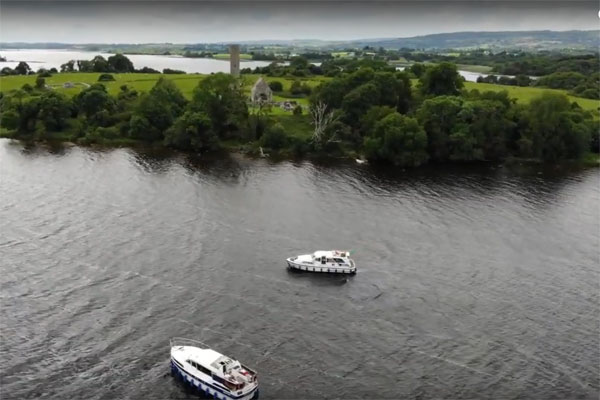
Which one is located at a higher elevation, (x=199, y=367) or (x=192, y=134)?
(x=192, y=134)

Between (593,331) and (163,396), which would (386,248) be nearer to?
(593,331)

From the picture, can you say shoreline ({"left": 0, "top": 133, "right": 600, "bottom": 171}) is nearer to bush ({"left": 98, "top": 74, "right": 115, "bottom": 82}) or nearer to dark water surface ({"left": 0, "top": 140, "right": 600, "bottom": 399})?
dark water surface ({"left": 0, "top": 140, "right": 600, "bottom": 399})

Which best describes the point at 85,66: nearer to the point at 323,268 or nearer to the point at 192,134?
the point at 192,134

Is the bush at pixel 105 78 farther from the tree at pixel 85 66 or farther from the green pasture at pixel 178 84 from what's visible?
the tree at pixel 85 66

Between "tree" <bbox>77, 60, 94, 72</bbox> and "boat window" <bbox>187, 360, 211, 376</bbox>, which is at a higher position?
A: "tree" <bbox>77, 60, 94, 72</bbox>

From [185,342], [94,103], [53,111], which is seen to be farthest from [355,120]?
[185,342]

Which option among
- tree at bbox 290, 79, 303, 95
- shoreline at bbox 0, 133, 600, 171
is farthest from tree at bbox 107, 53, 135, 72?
shoreline at bbox 0, 133, 600, 171

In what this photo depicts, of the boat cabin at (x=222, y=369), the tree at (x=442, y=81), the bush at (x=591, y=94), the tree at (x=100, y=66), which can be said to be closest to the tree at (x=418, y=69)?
the tree at (x=442, y=81)
